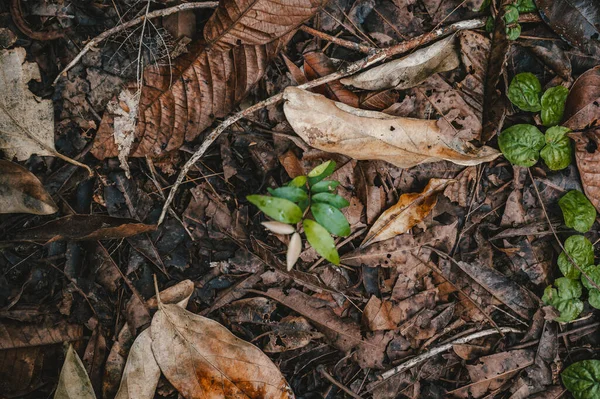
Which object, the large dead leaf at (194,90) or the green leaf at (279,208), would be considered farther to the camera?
the large dead leaf at (194,90)

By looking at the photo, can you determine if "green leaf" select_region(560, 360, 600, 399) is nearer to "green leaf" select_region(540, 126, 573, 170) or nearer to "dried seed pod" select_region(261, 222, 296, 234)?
"green leaf" select_region(540, 126, 573, 170)

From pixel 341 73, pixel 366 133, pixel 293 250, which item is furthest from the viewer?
pixel 341 73

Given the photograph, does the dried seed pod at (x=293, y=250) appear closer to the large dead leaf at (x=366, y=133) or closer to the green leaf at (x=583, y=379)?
the large dead leaf at (x=366, y=133)

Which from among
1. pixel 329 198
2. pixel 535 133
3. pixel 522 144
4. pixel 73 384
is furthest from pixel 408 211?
pixel 73 384

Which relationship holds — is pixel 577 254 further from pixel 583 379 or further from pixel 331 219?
pixel 331 219

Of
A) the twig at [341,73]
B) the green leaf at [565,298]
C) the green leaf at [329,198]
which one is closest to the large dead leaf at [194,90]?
the twig at [341,73]

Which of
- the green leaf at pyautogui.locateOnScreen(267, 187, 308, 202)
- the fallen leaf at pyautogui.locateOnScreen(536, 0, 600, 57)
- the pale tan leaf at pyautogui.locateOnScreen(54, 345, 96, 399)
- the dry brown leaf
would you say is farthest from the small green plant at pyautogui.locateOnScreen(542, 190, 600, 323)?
the pale tan leaf at pyautogui.locateOnScreen(54, 345, 96, 399)
